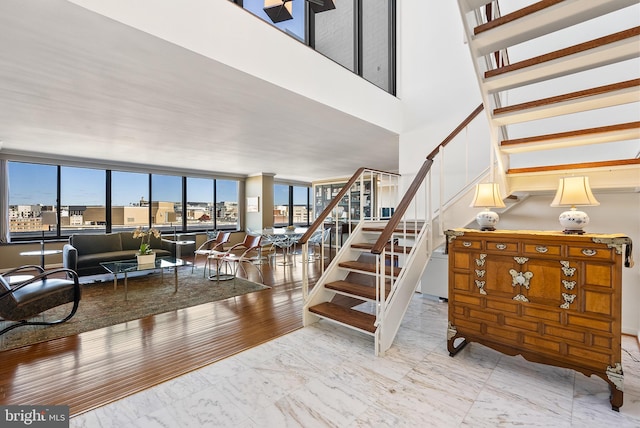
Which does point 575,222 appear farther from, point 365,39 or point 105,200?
point 105,200

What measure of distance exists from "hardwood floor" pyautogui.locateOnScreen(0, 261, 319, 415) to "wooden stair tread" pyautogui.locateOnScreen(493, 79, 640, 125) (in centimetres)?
282

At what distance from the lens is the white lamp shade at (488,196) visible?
256cm

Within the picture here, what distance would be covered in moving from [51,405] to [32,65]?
2.62m

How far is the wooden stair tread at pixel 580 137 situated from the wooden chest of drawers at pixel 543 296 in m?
0.80

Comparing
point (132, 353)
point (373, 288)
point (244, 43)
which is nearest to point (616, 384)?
point (373, 288)

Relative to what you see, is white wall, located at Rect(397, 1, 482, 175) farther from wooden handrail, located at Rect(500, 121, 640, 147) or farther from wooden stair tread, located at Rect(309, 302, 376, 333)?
wooden stair tread, located at Rect(309, 302, 376, 333)

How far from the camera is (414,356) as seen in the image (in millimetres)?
2451

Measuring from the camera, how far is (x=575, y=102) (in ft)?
6.50

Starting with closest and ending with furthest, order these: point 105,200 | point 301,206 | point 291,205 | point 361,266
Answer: point 361,266 → point 105,200 → point 291,205 → point 301,206

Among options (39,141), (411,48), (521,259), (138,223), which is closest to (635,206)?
(521,259)

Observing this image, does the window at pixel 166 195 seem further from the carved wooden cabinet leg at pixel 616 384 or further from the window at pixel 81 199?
the carved wooden cabinet leg at pixel 616 384

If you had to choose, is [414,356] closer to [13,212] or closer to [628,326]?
[628,326]

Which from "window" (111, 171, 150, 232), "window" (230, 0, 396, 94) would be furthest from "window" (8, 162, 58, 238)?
"window" (230, 0, 396, 94)

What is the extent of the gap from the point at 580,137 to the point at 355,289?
2291 millimetres
